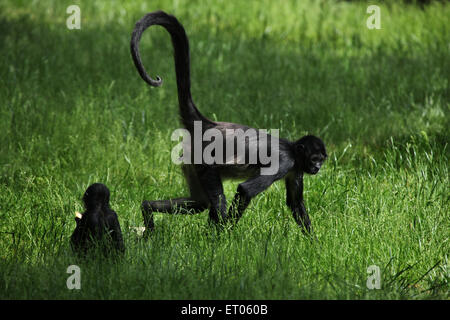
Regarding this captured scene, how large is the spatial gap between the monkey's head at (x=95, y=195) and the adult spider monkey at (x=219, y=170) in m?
0.74

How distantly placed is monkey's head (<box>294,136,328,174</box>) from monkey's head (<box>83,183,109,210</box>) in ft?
4.72

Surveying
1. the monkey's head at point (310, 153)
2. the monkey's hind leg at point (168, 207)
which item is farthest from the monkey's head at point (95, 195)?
the monkey's head at point (310, 153)

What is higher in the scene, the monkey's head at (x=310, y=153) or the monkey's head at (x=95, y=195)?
the monkey's head at (x=310, y=153)

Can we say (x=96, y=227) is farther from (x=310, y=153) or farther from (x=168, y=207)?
(x=310, y=153)

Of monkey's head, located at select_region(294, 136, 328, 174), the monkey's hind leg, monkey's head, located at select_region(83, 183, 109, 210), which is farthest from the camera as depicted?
the monkey's hind leg

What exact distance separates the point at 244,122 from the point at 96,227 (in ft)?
11.4

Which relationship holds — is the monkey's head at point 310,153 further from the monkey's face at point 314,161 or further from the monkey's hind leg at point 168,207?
the monkey's hind leg at point 168,207

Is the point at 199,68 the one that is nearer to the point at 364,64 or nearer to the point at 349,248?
the point at 364,64

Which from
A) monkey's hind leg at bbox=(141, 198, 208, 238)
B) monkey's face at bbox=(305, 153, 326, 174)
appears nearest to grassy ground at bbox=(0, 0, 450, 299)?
monkey's hind leg at bbox=(141, 198, 208, 238)

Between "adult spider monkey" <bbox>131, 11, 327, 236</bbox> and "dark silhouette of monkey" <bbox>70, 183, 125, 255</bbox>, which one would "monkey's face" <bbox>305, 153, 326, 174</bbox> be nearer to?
"adult spider monkey" <bbox>131, 11, 327, 236</bbox>

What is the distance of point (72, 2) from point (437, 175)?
7553 mm

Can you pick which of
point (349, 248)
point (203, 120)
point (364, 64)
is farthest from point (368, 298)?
point (364, 64)

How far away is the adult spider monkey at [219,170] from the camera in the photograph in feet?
13.9

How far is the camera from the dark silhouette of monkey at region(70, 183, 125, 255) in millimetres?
3736
